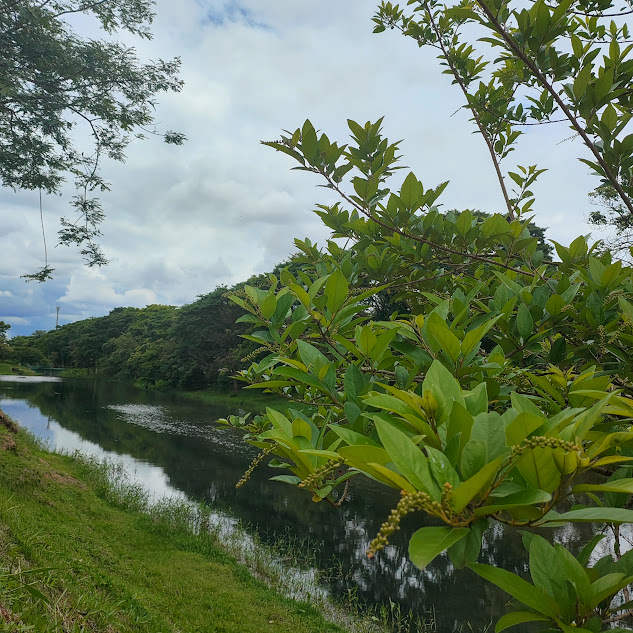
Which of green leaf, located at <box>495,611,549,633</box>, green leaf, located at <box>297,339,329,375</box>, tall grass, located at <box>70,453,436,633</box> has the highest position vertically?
green leaf, located at <box>297,339,329,375</box>

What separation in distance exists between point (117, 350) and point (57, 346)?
17.5 meters

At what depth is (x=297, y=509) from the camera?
9430 millimetres

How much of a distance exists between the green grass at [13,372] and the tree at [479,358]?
53795 mm

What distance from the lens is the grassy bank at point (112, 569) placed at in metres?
3.25

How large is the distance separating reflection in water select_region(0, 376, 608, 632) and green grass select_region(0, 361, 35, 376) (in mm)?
31056

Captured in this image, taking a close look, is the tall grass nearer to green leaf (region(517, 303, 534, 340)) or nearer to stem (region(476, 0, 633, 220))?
green leaf (region(517, 303, 534, 340))

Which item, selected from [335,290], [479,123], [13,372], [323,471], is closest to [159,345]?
[13,372]

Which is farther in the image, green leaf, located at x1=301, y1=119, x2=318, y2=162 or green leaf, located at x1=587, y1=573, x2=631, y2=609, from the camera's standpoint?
green leaf, located at x1=301, y1=119, x2=318, y2=162

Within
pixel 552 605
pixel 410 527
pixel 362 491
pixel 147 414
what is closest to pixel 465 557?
pixel 552 605

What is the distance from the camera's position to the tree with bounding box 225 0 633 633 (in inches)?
23.9

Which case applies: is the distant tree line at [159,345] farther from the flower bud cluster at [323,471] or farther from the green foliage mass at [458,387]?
the flower bud cluster at [323,471]

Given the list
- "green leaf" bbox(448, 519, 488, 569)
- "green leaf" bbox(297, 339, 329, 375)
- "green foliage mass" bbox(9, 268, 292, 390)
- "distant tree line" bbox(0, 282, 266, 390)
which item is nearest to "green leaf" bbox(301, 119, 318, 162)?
"green leaf" bbox(297, 339, 329, 375)

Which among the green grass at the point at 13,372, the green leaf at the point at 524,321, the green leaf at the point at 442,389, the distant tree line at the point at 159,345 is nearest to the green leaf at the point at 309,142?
the green leaf at the point at 524,321

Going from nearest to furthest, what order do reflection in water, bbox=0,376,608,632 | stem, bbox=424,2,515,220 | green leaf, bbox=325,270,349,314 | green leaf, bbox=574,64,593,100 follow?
green leaf, bbox=325,270,349,314 < green leaf, bbox=574,64,593,100 < stem, bbox=424,2,515,220 < reflection in water, bbox=0,376,608,632
